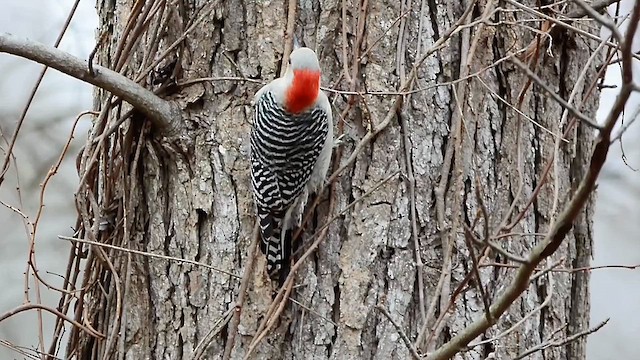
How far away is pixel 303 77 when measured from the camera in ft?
6.97

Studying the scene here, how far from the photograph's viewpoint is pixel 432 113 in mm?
2195

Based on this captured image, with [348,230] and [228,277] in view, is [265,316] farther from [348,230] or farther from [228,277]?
[348,230]

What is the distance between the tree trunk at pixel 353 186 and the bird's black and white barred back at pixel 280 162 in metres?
0.04

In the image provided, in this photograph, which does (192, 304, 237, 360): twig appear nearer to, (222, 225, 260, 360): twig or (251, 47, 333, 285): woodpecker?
(222, 225, 260, 360): twig

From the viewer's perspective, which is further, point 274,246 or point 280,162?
point 280,162

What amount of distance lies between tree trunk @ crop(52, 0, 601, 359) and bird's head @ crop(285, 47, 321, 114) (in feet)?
0.26

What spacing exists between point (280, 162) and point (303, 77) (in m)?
0.37

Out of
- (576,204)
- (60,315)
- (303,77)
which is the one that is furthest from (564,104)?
(60,315)

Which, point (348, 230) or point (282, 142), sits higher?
point (282, 142)

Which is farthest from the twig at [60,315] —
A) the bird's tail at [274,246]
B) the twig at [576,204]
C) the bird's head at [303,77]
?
the twig at [576,204]

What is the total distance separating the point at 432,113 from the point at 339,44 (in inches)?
12.4

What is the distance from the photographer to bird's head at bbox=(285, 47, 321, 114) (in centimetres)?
208

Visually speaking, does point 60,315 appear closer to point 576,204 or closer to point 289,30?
point 289,30

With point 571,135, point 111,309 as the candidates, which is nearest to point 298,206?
point 111,309
